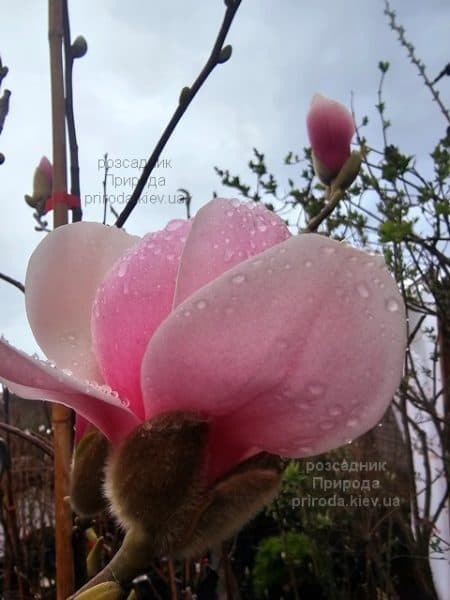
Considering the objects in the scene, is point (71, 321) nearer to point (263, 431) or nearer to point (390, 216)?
point (263, 431)

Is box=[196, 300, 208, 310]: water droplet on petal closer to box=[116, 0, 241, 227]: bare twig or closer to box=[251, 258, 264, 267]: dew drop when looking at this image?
box=[251, 258, 264, 267]: dew drop

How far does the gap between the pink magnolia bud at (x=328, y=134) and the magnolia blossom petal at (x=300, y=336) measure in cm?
30

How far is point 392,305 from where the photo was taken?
0.76ft

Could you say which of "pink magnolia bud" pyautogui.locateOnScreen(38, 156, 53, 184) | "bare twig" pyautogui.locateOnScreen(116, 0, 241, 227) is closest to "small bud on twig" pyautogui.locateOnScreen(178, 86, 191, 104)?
"bare twig" pyautogui.locateOnScreen(116, 0, 241, 227)

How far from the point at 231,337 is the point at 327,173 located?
0.36m

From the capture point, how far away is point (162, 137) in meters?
0.49

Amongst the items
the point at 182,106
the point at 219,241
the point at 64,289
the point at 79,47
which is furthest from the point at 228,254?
the point at 79,47

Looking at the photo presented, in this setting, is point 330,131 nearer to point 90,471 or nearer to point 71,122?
point 71,122

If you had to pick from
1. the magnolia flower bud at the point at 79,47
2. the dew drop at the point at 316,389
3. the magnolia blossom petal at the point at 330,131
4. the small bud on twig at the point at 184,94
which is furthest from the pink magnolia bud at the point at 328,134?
the dew drop at the point at 316,389

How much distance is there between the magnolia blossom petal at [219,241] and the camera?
253 mm

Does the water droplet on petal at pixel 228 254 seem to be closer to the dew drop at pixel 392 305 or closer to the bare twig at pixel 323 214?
the dew drop at pixel 392 305

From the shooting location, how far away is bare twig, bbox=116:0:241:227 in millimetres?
490

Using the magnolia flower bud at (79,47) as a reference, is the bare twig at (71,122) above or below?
below

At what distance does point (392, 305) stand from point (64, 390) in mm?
128
